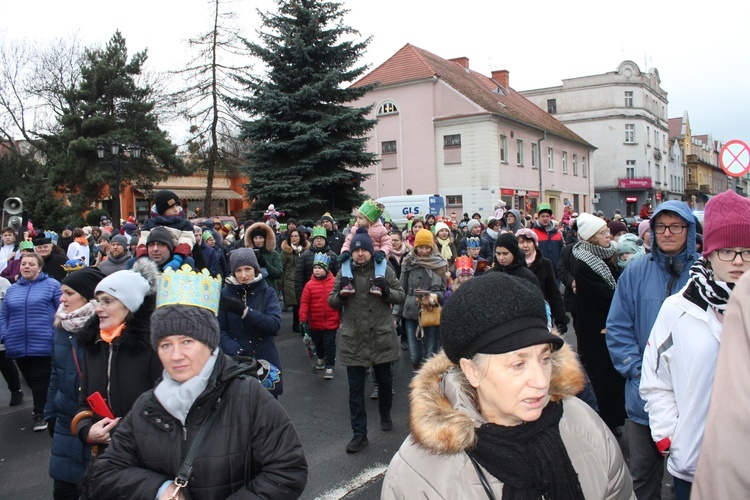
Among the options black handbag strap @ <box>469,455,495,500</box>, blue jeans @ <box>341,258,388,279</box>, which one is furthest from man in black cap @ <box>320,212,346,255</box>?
black handbag strap @ <box>469,455,495,500</box>

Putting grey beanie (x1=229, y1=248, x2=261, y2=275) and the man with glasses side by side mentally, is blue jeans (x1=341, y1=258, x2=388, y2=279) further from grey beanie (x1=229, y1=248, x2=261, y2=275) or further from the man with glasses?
the man with glasses

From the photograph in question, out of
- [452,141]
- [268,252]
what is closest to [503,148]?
[452,141]

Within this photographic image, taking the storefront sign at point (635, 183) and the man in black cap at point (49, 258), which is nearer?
the man in black cap at point (49, 258)

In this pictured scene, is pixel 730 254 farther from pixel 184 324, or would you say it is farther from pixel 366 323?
pixel 366 323

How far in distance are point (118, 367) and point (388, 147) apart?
3235 centimetres

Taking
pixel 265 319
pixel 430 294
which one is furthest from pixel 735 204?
pixel 430 294

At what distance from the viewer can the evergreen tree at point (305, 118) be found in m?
19.4

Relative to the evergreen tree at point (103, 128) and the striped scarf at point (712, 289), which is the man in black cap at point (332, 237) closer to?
the striped scarf at point (712, 289)

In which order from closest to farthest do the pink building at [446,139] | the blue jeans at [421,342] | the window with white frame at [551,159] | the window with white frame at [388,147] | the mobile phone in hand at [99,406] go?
the mobile phone in hand at [99,406], the blue jeans at [421,342], the pink building at [446,139], the window with white frame at [388,147], the window with white frame at [551,159]

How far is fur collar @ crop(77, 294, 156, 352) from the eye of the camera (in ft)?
9.81

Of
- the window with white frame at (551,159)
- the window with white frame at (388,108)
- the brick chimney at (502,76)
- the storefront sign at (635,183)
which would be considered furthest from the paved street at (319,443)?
the storefront sign at (635,183)

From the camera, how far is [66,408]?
3.30 metres

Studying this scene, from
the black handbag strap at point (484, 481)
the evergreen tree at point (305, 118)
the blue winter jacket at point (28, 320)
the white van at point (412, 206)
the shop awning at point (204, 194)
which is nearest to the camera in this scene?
the black handbag strap at point (484, 481)

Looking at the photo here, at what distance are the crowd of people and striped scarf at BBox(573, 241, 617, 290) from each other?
0.01 metres
